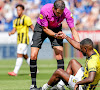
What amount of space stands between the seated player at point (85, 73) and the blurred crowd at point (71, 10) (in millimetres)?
11840

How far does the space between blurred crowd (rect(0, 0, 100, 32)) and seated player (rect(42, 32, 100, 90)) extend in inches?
466

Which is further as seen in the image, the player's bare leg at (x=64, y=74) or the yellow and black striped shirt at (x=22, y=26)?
the yellow and black striped shirt at (x=22, y=26)

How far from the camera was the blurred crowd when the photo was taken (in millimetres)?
17250

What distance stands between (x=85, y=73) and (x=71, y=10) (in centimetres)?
1310

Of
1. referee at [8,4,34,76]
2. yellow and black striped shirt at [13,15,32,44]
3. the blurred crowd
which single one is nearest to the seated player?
referee at [8,4,34,76]

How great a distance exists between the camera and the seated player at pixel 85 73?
4.35 metres

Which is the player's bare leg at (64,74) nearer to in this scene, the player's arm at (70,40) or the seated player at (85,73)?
the seated player at (85,73)

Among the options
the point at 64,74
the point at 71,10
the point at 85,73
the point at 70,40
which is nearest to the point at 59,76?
the point at 64,74

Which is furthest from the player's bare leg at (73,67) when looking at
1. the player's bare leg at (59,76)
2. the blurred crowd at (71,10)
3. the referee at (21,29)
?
the blurred crowd at (71,10)

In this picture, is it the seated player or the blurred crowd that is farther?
the blurred crowd

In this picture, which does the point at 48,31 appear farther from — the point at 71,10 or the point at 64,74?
the point at 71,10

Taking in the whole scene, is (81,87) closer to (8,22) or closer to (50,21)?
(50,21)

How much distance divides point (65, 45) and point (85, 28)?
143cm

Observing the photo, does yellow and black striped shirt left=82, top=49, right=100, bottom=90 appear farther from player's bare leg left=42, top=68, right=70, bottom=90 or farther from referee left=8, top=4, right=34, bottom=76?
referee left=8, top=4, right=34, bottom=76
